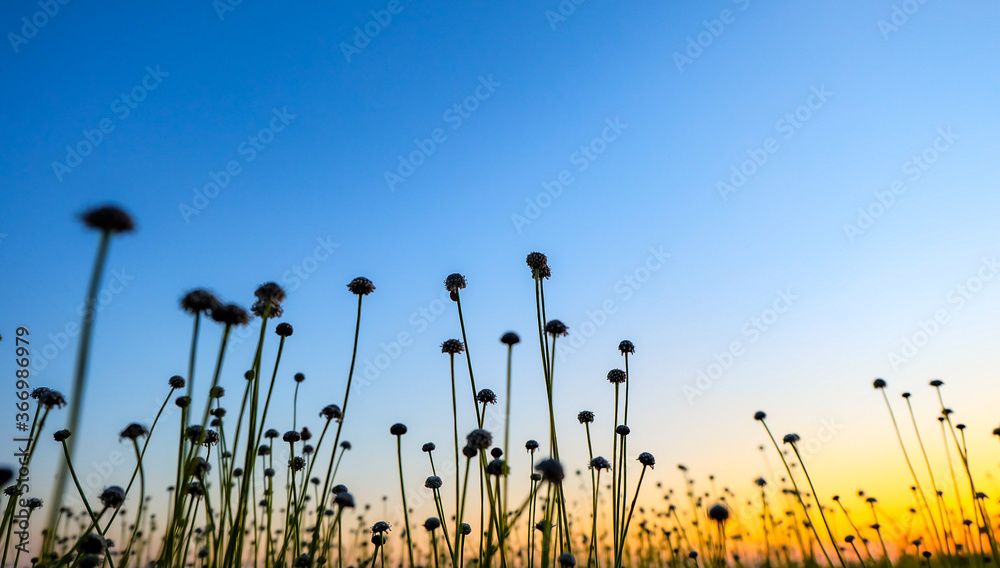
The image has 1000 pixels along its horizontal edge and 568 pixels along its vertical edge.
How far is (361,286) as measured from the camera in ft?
14.4

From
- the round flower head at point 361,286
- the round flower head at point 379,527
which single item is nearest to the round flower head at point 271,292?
the round flower head at point 361,286

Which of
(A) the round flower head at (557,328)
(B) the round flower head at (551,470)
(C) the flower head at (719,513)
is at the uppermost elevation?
(A) the round flower head at (557,328)

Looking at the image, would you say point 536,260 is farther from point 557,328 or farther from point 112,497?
point 112,497

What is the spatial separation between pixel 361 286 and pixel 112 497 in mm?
2069

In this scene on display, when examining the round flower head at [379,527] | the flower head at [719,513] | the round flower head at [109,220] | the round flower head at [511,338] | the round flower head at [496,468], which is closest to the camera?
the round flower head at [109,220]

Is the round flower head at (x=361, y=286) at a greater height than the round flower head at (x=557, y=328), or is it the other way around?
the round flower head at (x=361, y=286)

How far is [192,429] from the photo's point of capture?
411cm

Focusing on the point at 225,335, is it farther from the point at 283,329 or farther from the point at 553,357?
the point at 553,357

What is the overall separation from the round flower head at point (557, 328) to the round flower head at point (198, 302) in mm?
2393

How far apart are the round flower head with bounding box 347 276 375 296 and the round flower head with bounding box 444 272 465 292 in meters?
0.62

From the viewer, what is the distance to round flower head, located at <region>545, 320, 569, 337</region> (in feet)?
14.2

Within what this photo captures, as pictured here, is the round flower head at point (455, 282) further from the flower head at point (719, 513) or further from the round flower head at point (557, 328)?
the flower head at point (719, 513)

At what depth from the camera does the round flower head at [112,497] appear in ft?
11.5

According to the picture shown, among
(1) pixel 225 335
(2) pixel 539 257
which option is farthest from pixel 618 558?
(1) pixel 225 335
